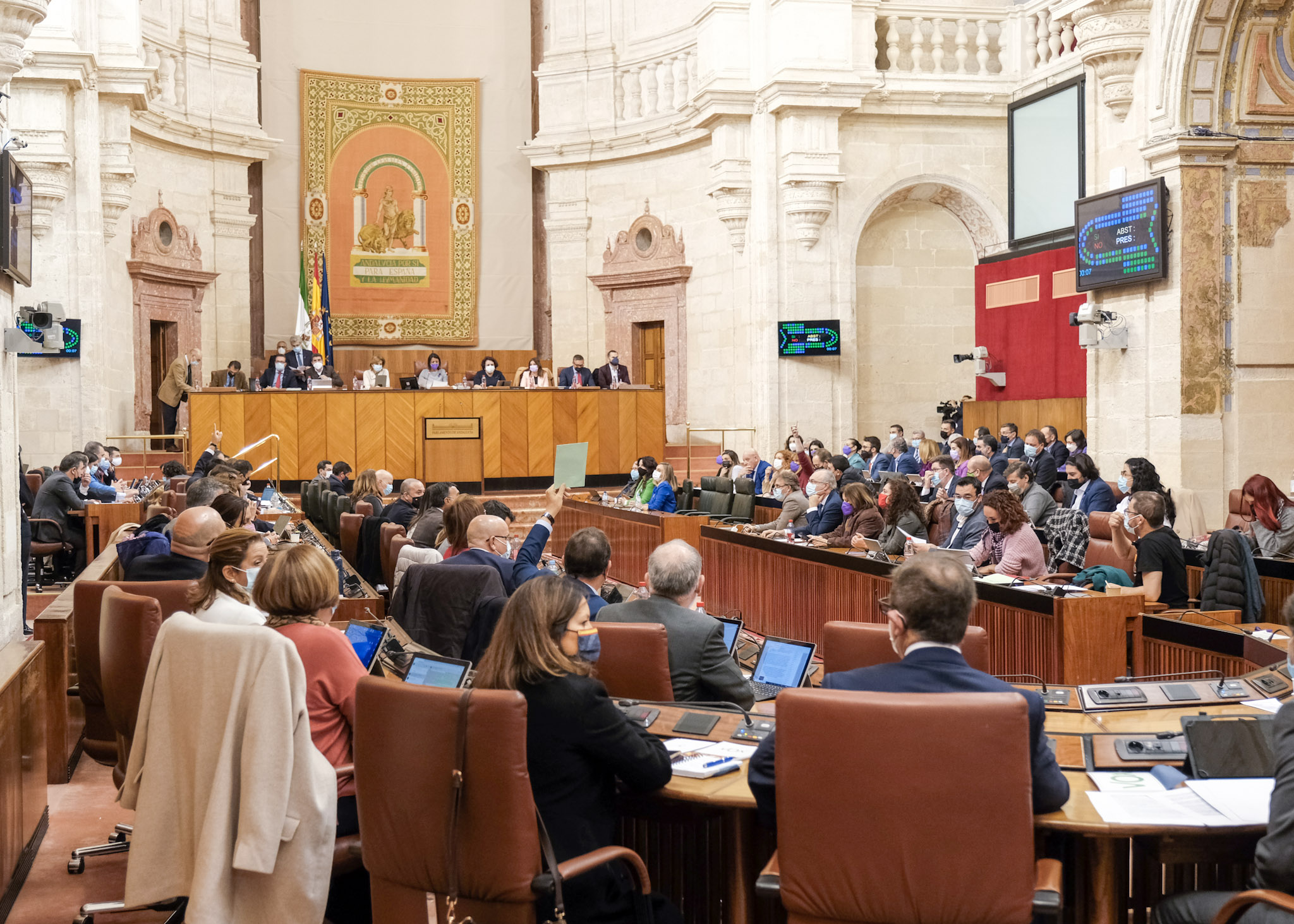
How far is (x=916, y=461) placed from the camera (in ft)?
42.6

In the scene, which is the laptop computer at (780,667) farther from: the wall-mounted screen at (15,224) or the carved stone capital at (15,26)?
the carved stone capital at (15,26)

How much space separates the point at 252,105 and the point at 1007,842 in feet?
58.9

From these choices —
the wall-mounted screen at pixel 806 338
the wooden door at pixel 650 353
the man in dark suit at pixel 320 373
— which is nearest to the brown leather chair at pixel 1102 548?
the wall-mounted screen at pixel 806 338

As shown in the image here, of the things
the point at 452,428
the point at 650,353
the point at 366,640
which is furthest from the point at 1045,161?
the point at 366,640

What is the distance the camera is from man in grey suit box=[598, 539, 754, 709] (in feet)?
12.6

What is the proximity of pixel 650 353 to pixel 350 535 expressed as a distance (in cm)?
1010

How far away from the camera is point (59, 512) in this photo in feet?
32.9

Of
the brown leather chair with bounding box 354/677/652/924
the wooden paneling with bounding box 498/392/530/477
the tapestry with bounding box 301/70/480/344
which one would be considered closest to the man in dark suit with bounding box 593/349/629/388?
the wooden paneling with bounding box 498/392/530/477

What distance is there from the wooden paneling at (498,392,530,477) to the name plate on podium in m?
0.31

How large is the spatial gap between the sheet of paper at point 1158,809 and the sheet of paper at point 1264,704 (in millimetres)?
823

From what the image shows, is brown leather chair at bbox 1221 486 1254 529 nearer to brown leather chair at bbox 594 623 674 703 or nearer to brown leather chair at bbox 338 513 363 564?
brown leather chair at bbox 594 623 674 703

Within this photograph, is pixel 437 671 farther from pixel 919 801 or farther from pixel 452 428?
pixel 452 428

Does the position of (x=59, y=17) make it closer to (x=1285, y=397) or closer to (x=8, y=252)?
(x=8, y=252)

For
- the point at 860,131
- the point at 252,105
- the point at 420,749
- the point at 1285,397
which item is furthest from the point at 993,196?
the point at 420,749
